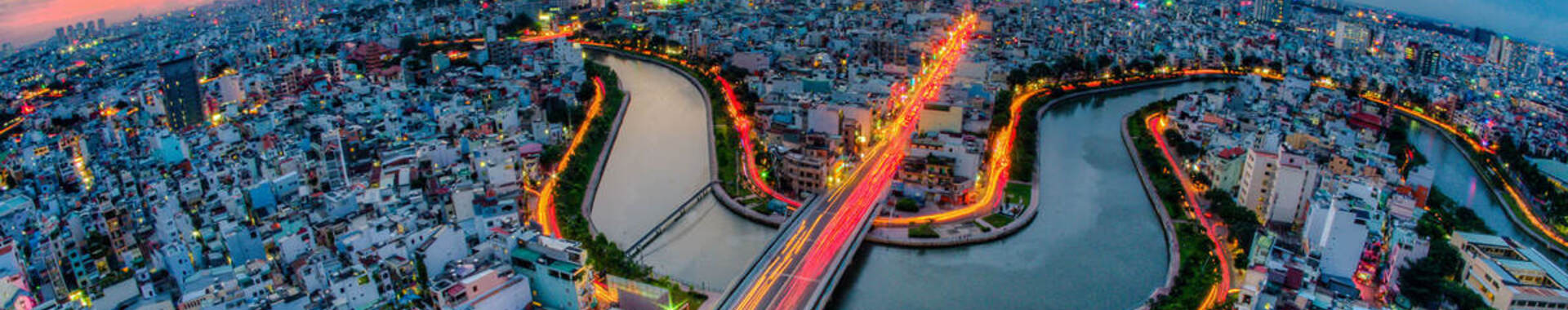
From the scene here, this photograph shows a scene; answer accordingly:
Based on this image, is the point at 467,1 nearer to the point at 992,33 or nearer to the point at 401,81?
the point at 401,81

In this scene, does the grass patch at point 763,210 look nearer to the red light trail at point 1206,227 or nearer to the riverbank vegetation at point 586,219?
the riverbank vegetation at point 586,219

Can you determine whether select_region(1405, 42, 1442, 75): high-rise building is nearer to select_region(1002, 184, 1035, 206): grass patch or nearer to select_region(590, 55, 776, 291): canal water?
select_region(1002, 184, 1035, 206): grass patch

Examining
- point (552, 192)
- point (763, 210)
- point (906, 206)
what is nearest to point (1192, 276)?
point (906, 206)

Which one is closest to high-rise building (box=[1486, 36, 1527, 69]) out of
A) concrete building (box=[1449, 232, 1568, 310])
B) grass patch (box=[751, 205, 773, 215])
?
concrete building (box=[1449, 232, 1568, 310])

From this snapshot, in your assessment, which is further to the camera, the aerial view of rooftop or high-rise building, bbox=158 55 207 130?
high-rise building, bbox=158 55 207 130

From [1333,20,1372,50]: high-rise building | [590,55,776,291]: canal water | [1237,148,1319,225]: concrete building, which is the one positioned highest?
[1333,20,1372,50]: high-rise building

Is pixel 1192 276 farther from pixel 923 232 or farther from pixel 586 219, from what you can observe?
pixel 586 219

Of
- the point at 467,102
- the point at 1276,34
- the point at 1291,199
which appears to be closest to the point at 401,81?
the point at 467,102
